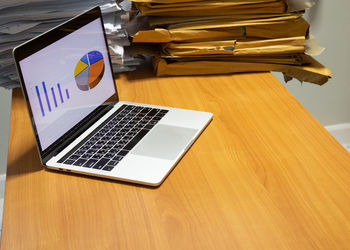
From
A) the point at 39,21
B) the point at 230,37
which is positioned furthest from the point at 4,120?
the point at 230,37

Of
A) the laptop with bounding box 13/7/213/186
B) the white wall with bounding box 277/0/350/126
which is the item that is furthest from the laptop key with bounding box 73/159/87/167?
the white wall with bounding box 277/0/350/126

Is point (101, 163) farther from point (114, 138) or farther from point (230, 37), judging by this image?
point (230, 37)

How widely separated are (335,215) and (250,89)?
0.46 m

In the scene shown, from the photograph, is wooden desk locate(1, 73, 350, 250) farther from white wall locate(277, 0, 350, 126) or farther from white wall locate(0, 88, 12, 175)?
white wall locate(277, 0, 350, 126)

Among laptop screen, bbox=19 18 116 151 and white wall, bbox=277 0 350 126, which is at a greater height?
laptop screen, bbox=19 18 116 151

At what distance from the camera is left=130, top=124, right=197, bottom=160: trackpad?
80cm

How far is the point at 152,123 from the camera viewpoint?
90 cm

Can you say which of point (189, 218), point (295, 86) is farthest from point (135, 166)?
point (295, 86)

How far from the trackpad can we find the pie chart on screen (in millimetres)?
173

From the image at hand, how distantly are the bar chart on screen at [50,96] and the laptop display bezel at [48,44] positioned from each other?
0.03m

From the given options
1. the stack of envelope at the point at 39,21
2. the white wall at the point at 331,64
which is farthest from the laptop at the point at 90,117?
the white wall at the point at 331,64

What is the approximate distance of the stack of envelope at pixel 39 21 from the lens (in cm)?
101

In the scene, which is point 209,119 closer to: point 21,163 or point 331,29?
point 21,163

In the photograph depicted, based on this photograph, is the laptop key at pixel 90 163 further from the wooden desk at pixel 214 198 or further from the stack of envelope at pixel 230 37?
the stack of envelope at pixel 230 37
